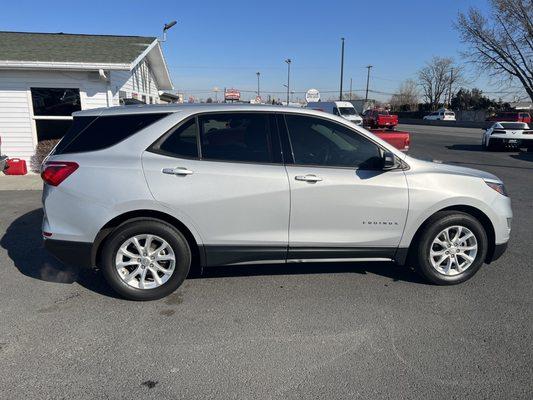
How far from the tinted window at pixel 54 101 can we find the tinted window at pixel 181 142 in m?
8.25

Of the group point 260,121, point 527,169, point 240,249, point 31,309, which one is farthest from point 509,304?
point 527,169

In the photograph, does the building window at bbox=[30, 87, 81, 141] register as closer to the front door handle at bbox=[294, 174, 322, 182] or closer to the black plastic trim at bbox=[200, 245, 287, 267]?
the black plastic trim at bbox=[200, 245, 287, 267]

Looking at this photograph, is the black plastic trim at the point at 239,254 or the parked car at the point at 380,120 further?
the parked car at the point at 380,120

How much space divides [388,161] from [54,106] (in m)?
9.86

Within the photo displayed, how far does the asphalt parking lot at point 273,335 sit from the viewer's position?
2.71 meters

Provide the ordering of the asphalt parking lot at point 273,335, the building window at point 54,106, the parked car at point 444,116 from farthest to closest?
the parked car at point 444,116
the building window at point 54,106
the asphalt parking lot at point 273,335

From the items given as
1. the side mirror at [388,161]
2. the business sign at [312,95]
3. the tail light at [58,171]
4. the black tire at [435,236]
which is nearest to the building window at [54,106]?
the tail light at [58,171]

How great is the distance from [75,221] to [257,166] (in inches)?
65.3

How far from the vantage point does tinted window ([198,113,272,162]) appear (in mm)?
3805

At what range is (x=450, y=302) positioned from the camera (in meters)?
3.85

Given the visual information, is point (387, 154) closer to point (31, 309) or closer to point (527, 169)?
point (31, 309)

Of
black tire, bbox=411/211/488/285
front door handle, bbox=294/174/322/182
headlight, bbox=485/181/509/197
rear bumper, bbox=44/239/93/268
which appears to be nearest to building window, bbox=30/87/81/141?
rear bumper, bbox=44/239/93/268

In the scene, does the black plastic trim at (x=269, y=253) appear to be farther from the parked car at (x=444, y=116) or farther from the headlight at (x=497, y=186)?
the parked car at (x=444, y=116)

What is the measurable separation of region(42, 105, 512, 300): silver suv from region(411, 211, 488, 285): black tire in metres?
0.01
